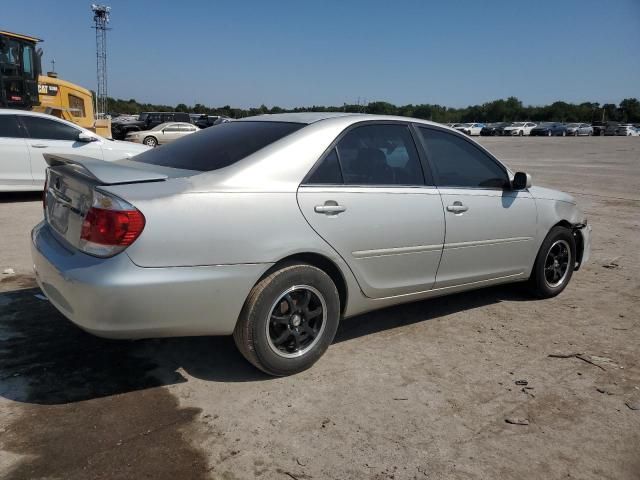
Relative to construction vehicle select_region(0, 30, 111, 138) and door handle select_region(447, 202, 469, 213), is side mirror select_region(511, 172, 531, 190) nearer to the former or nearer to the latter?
door handle select_region(447, 202, 469, 213)

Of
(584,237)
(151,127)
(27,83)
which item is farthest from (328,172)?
(151,127)

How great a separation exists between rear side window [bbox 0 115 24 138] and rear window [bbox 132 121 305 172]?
6.52m

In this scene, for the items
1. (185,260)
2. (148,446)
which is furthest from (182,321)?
(148,446)

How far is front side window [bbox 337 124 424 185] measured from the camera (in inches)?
142

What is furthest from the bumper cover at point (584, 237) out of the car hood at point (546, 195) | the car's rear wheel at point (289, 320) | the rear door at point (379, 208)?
the car's rear wheel at point (289, 320)

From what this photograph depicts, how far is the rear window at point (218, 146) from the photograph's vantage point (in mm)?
3373

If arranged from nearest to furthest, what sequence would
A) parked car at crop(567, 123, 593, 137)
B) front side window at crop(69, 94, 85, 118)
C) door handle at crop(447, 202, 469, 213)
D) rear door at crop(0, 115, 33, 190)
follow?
door handle at crop(447, 202, 469, 213) → rear door at crop(0, 115, 33, 190) → front side window at crop(69, 94, 85, 118) → parked car at crop(567, 123, 593, 137)

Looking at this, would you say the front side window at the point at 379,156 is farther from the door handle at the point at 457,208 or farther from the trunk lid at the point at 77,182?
the trunk lid at the point at 77,182

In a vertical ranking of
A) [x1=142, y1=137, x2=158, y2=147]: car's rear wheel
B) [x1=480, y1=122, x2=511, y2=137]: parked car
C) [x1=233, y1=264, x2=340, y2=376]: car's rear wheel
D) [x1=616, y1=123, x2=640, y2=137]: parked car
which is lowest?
[x1=233, y1=264, x2=340, y2=376]: car's rear wheel

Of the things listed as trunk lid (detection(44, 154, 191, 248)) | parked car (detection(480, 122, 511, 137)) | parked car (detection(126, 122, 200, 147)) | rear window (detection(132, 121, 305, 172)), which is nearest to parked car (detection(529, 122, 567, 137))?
parked car (detection(480, 122, 511, 137))

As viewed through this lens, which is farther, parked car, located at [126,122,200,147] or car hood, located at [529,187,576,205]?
parked car, located at [126,122,200,147]

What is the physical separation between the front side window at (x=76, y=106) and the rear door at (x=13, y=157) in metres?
7.32

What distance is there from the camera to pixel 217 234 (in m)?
2.92

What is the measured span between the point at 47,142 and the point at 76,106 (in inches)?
307
